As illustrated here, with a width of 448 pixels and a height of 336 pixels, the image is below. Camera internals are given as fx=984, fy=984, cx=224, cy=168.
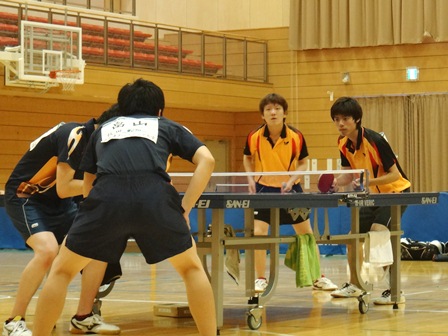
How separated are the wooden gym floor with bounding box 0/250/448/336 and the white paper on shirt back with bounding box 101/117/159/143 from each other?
1827mm

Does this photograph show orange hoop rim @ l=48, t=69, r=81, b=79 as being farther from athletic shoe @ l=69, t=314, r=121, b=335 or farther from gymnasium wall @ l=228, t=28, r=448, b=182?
athletic shoe @ l=69, t=314, r=121, b=335

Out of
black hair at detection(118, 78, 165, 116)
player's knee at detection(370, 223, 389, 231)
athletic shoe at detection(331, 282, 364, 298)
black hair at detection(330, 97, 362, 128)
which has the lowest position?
athletic shoe at detection(331, 282, 364, 298)

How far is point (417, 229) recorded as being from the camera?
1330 centimetres

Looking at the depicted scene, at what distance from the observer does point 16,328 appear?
18.4ft

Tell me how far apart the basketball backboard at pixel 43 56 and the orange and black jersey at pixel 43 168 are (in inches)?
377

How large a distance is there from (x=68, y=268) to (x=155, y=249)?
17.5 inches

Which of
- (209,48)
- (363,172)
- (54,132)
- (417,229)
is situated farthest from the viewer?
(209,48)

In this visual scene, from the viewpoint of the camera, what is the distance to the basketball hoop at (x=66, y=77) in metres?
15.6

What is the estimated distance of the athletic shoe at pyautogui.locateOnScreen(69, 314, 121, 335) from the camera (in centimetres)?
601

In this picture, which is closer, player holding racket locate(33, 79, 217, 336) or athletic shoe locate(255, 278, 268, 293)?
player holding racket locate(33, 79, 217, 336)

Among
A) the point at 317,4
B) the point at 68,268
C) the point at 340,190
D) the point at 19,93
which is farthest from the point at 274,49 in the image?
the point at 68,268

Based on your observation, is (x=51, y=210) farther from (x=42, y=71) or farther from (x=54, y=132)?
(x=42, y=71)

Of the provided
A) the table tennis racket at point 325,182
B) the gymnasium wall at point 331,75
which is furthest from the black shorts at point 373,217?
the gymnasium wall at point 331,75

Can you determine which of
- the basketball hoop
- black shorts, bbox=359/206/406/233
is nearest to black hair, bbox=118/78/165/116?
black shorts, bbox=359/206/406/233
